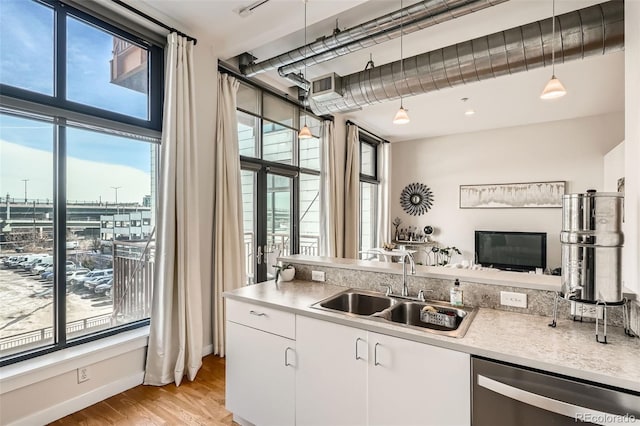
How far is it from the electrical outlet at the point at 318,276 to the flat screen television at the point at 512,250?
15.8ft

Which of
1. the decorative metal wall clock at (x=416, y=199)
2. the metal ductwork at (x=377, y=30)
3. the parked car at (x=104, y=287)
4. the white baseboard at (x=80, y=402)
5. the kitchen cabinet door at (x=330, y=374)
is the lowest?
the white baseboard at (x=80, y=402)

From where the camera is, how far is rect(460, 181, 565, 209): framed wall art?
19.1ft

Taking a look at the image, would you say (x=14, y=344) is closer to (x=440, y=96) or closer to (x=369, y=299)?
(x=369, y=299)

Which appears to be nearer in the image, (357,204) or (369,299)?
(369,299)

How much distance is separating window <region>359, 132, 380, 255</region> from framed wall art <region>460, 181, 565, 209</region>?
70.4 inches

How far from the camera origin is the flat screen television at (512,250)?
5.79m

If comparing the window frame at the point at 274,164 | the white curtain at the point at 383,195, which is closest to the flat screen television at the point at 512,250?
the white curtain at the point at 383,195

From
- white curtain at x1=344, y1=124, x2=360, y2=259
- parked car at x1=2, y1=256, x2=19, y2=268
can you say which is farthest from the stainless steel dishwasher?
white curtain at x1=344, y1=124, x2=360, y2=259

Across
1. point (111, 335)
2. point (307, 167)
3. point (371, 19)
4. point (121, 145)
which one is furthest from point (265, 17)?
point (111, 335)

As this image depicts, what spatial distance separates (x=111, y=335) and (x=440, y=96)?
468 cm

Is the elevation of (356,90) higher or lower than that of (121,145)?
higher

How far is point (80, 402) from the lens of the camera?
7.62ft

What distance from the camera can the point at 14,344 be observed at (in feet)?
7.07

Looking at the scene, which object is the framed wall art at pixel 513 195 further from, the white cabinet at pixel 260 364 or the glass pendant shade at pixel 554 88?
the white cabinet at pixel 260 364
